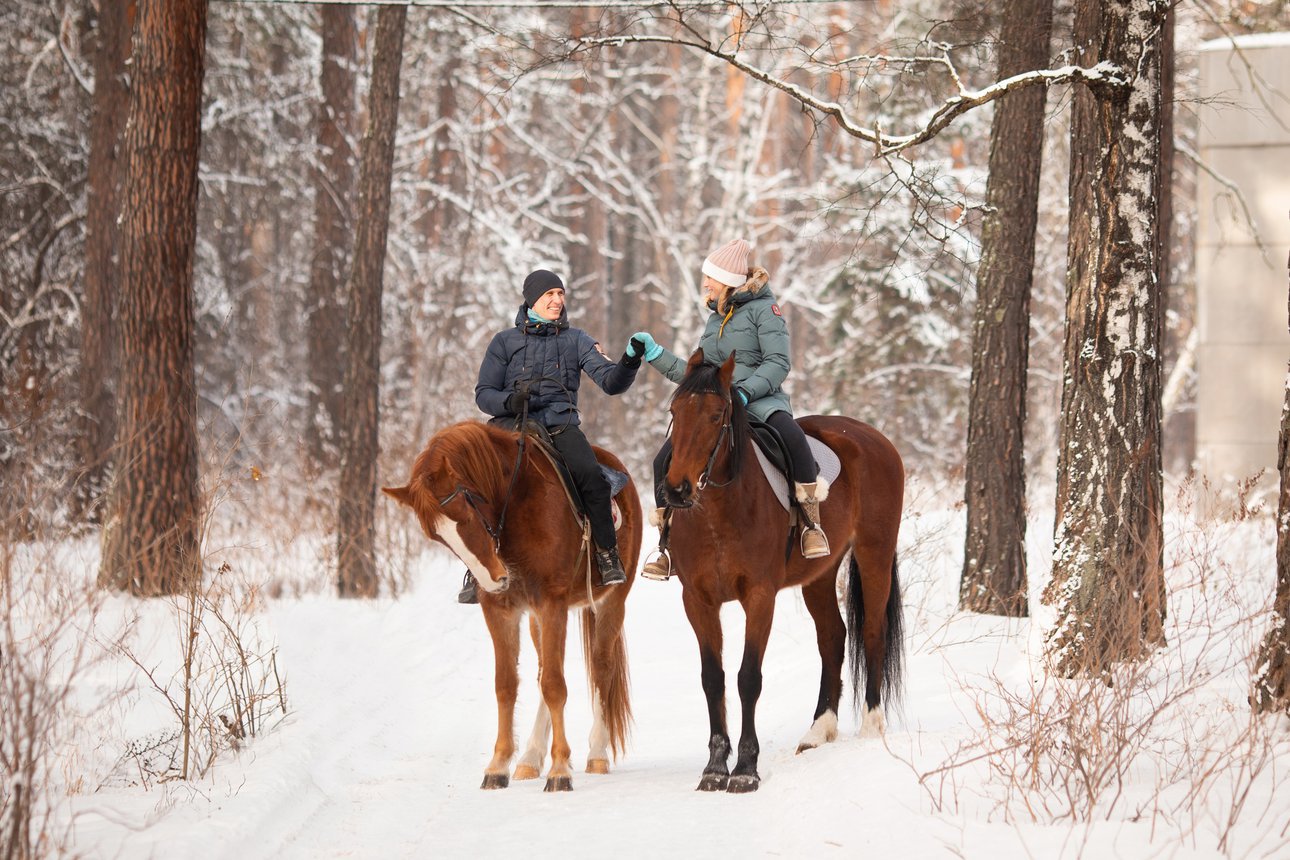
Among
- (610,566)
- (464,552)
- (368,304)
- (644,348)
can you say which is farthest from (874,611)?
(368,304)

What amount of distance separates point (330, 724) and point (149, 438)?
13.0 ft

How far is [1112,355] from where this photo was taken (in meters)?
7.50

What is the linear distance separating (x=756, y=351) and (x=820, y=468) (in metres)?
0.80

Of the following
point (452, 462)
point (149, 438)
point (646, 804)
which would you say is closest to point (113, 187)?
point (149, 438)

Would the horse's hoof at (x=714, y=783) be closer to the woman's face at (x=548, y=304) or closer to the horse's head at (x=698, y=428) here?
the horse's head at (x=698, y=428)

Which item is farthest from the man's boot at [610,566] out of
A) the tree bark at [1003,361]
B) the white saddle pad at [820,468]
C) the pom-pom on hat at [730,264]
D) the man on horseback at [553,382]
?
the tree bark at [1003,361]

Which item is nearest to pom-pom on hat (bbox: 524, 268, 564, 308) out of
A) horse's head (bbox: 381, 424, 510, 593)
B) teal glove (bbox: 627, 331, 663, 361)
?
teal glove (bbox: 627, 331, 663, 361)

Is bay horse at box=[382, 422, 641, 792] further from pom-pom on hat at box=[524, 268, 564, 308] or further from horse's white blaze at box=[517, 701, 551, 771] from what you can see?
pom-pom on hat at box=[524, 268, 564, 308]

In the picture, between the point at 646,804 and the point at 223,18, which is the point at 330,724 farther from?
the point at 223,18

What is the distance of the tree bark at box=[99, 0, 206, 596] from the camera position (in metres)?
10.9

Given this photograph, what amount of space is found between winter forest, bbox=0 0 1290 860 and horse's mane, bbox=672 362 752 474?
3.81 feet

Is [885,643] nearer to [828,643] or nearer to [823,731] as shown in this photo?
[828,643]

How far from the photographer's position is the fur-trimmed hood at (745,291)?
7.20 m

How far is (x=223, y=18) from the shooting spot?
63.3ft
